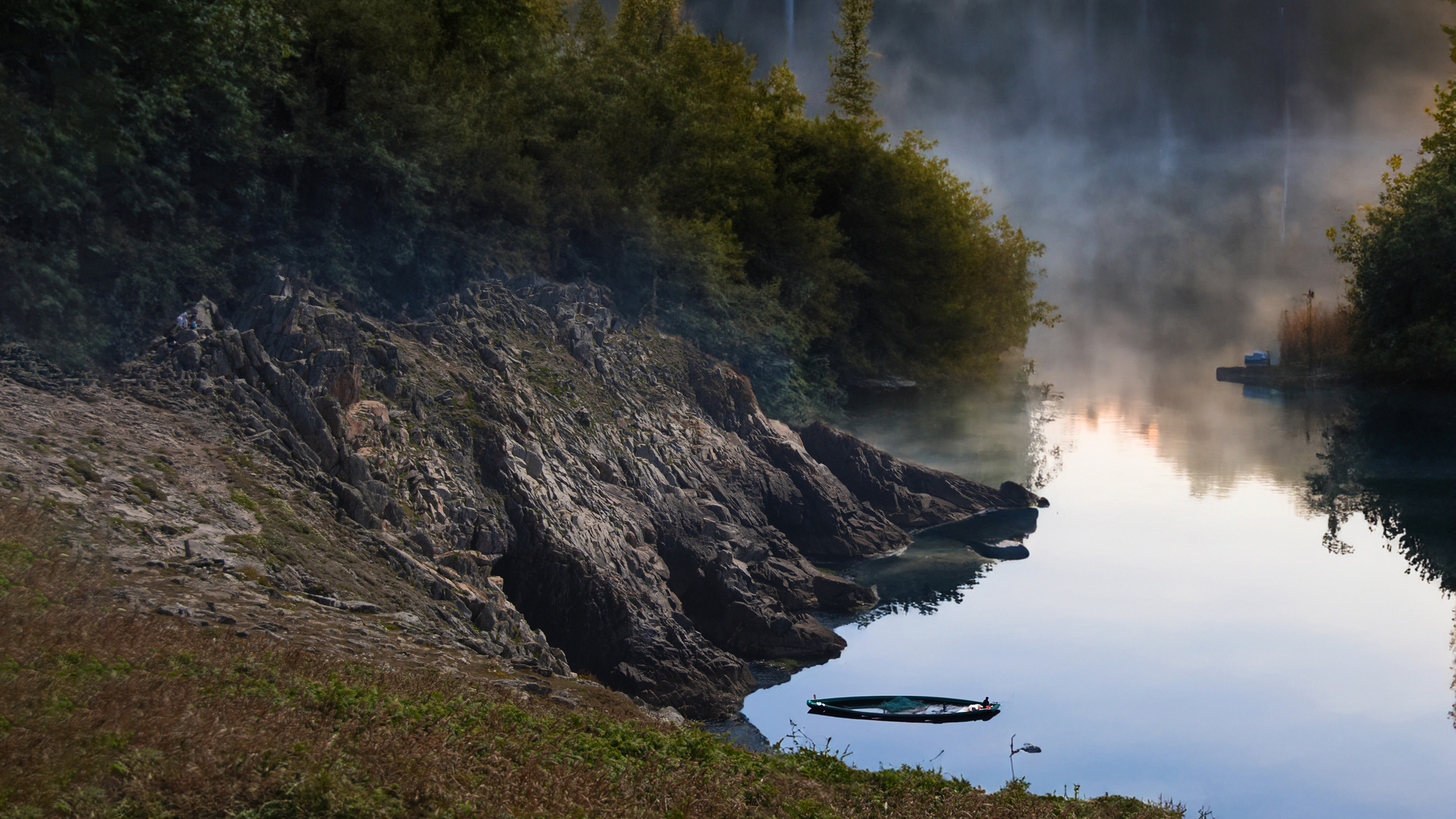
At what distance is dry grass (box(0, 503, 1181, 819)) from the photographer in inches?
321

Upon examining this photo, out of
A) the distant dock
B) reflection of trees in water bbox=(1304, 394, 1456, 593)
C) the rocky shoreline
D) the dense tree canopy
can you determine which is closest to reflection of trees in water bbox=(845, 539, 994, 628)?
the rocky shoreline

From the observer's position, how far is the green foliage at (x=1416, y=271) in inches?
2208

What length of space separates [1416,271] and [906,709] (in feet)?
176

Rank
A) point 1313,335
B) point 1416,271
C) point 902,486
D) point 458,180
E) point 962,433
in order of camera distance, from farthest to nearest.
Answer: point 1313,335
point 962,433
point 1416,271
point 902,486
point 458,180

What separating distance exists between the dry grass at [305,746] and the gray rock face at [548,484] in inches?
173

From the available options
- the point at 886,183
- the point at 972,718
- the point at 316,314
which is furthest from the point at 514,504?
the point at 886,183

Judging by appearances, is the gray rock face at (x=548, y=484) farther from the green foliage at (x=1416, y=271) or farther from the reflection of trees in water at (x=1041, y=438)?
the green foliage at (x=1416, y=271)

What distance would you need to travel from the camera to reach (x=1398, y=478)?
1892 inches

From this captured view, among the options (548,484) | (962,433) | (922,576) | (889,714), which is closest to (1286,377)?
(962,433)

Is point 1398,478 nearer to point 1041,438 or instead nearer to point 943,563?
point 1041,438

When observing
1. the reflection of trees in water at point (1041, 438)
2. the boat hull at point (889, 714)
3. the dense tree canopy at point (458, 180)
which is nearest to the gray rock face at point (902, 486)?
the dense tree canopy at point (458, 180)

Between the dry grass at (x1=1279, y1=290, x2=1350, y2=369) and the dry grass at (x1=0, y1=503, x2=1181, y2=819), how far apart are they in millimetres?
78308

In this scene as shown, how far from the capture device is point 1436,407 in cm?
5794

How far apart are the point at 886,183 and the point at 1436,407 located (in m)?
35.5
